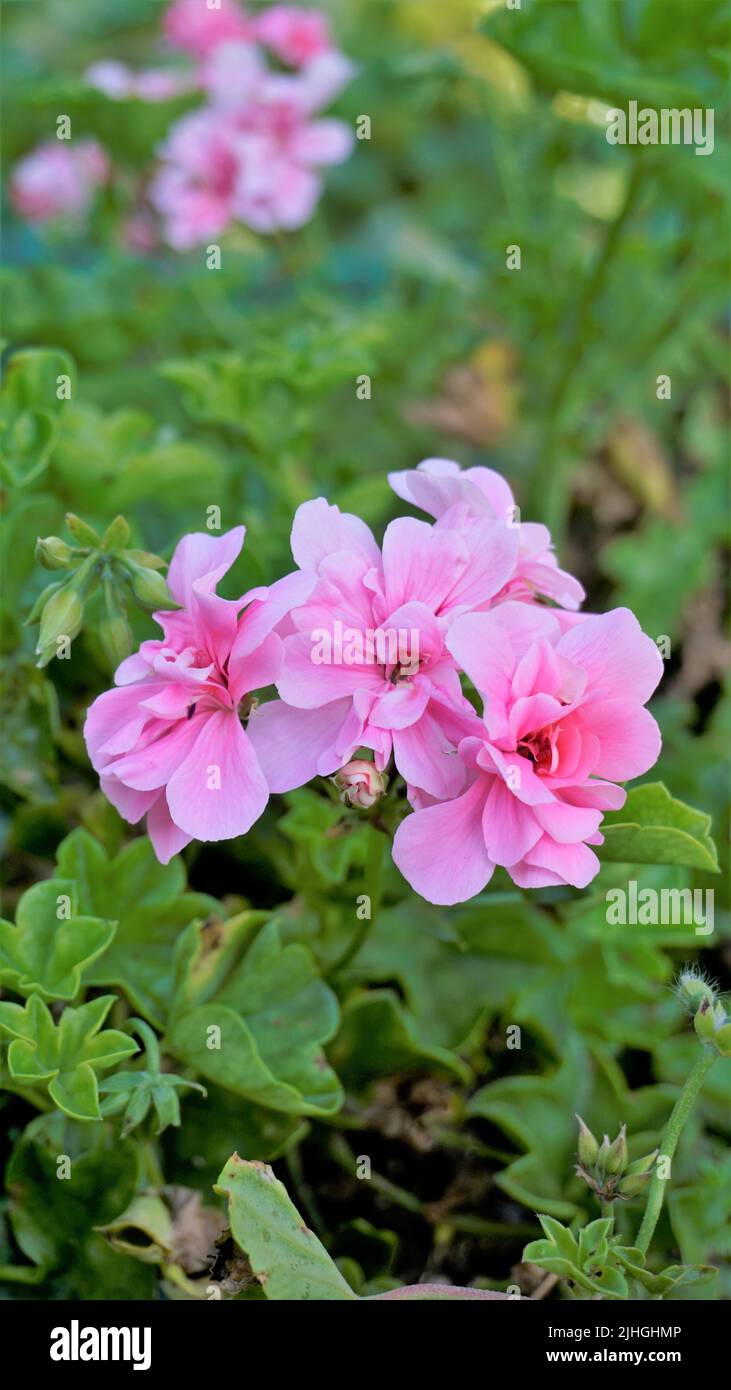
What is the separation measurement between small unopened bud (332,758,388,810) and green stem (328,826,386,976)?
133mm

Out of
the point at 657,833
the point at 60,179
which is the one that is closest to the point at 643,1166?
the point at 657,833

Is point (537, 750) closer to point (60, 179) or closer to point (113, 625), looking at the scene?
point (113, 625)

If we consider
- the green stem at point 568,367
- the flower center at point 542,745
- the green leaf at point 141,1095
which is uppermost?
the green stem at point 568,367

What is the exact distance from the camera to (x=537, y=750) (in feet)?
3.10

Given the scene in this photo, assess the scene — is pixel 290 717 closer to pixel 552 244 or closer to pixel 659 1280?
pixel 659 1280

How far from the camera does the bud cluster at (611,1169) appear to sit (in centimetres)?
95

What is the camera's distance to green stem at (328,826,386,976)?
3.61ft

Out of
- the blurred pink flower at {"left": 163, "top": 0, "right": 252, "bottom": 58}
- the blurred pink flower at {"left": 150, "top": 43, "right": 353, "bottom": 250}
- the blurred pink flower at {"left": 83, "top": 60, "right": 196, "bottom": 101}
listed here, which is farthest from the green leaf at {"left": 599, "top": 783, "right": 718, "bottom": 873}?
the blurred pink flower at {"left": 163, "top": 0, "right": 252, "bottom": 58}

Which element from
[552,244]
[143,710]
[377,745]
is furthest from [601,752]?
[552,244]

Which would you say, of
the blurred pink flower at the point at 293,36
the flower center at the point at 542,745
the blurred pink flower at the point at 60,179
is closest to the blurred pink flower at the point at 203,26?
the blurred pink flower at the point at 293,36

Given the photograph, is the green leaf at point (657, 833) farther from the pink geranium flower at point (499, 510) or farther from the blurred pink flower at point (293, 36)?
the blurred pink flower at point (293, 36)

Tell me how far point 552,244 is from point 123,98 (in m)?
0.64

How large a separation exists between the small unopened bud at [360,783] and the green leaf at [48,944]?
27 centimetres

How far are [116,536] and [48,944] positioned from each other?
1.13ft
